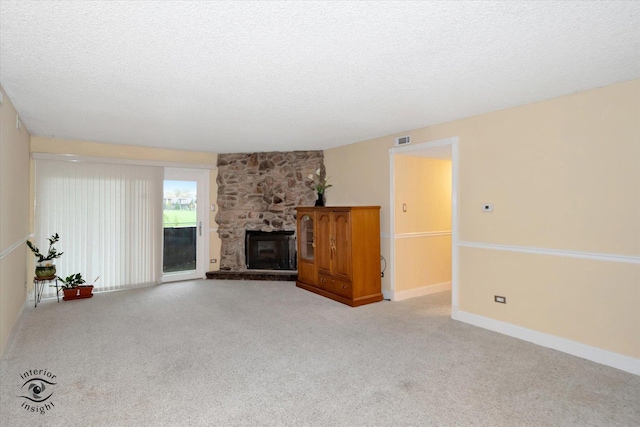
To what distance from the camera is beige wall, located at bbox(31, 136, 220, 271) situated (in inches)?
202

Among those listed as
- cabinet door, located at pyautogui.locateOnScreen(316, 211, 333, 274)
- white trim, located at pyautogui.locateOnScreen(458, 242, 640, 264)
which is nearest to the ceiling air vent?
cabinet door, located at pyautogui.locateOnScreen(316, 211, 333, 274)

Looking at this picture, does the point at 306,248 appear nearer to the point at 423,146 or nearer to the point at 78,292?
the point at 423,146

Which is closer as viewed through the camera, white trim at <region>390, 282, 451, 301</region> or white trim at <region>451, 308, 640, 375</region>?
white trim at <region>451, 308, 640, 375</region>

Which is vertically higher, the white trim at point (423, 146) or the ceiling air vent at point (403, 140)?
the ceiling air vent at point (403, 140)

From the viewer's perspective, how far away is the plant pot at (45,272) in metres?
4.65

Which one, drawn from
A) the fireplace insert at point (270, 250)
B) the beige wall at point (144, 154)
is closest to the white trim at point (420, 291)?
the fireplace insert at point (270, 250)

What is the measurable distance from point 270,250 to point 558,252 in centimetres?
452

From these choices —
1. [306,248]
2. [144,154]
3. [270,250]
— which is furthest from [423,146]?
[144,154]

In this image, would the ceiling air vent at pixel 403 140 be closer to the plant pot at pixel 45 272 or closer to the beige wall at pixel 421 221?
the beige wall at pixel 421 221

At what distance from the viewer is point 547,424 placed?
2102 millimetres

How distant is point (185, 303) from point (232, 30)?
3.83 metres

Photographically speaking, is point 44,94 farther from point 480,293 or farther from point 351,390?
point 480,293

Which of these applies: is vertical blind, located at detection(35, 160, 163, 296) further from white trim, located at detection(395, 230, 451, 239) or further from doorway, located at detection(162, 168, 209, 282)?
white trim, located at detection(395, 230, 451, 239)

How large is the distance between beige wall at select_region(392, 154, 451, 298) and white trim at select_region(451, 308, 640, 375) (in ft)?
3.61
